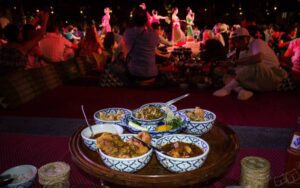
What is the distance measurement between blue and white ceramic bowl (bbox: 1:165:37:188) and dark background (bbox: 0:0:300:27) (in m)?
13.3

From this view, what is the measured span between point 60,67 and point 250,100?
11.9ft

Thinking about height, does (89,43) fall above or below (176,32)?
above

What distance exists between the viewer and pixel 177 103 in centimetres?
438

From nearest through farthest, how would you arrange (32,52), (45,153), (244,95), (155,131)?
1. (155,131)
2. (45,153)
3. (244,95)
4. (32,52)

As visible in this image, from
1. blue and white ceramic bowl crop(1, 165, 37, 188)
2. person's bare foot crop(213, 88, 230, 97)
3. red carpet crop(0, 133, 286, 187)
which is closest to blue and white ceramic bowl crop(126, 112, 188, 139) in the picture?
blue and white ceramic bowl crop(1, 165, 37, 188)

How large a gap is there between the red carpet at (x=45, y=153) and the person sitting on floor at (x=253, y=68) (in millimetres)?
1755

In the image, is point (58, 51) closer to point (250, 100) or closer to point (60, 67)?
point (60, 67)

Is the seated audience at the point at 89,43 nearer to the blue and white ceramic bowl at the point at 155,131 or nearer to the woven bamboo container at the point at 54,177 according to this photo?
the woven bamboo container at the point at 54,177

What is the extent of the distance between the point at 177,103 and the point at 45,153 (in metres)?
2.11

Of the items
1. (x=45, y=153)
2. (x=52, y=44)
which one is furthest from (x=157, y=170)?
(x=52, y=44)

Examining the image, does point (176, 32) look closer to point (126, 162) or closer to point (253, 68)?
point (253, 68)

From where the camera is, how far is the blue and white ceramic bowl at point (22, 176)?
1871 millimetres

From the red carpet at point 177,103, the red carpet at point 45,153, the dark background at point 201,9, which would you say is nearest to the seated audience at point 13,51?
the red carpet at point 177,103

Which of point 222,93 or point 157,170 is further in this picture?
point 222,93
